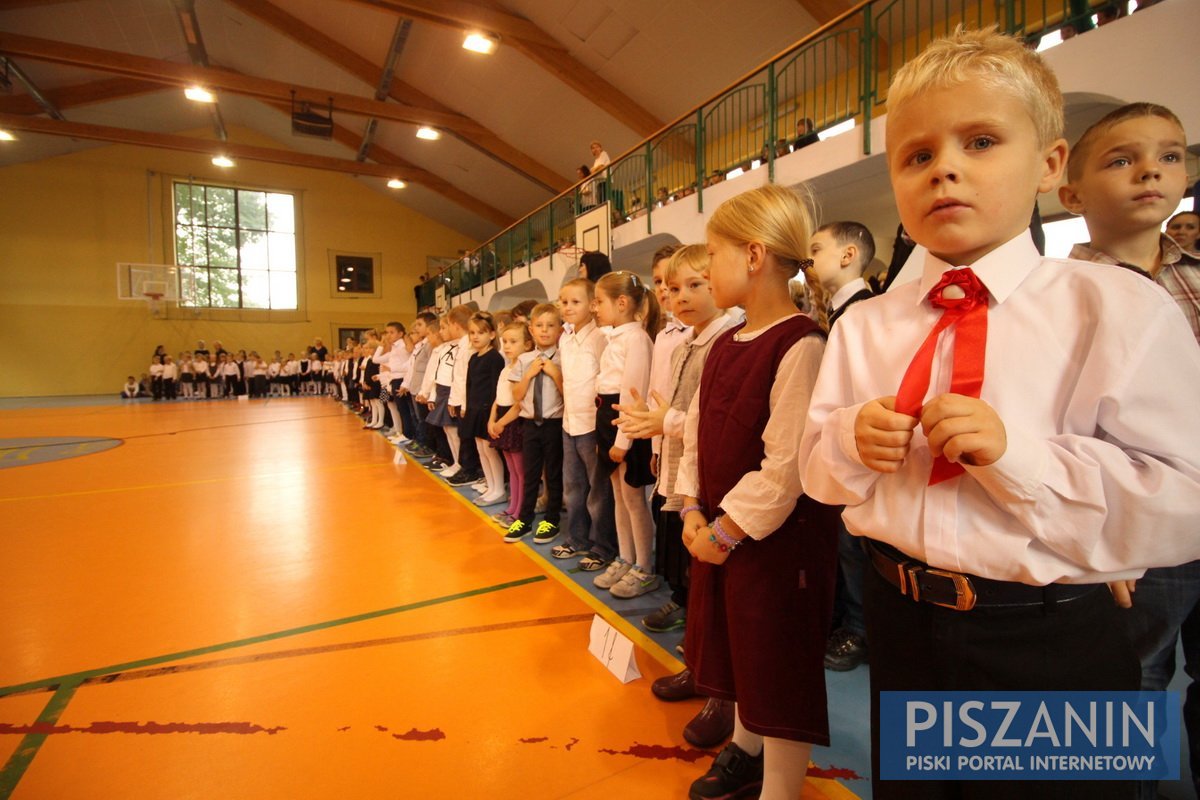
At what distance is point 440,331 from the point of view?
5902 millimetres

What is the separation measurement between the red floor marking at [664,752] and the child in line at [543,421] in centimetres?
190

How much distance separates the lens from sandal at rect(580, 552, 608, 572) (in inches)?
116

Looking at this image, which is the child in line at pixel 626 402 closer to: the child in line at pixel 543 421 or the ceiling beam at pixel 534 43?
the child in line at pixel 543 421

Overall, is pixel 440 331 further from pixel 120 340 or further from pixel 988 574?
pixel 120 340

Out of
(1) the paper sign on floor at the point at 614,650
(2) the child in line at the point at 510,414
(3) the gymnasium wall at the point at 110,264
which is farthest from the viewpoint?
(3) the gymnasium wall at the point at 110,264

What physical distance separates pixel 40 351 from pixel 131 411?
8.40m

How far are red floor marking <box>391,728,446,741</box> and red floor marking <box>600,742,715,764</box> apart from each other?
1.64ft

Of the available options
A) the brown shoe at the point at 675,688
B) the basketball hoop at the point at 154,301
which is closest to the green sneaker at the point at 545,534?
the brown shoe at the point at 675,688

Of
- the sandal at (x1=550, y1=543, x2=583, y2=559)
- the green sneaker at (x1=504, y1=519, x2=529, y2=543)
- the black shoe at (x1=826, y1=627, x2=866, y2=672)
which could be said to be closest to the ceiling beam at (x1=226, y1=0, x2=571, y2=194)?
the green sneaker at (x1=504, y1=519, x2=529, y2=543)

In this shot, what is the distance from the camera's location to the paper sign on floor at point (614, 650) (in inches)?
76.9

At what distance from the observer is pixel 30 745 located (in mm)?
1658

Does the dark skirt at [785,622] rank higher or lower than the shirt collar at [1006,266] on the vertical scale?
lower

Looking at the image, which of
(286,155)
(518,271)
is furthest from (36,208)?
(518,271)

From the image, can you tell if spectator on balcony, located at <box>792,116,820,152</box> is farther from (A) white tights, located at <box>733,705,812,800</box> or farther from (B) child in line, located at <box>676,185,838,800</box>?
(A) white tights, located at <box>733,705,812,800</box>
